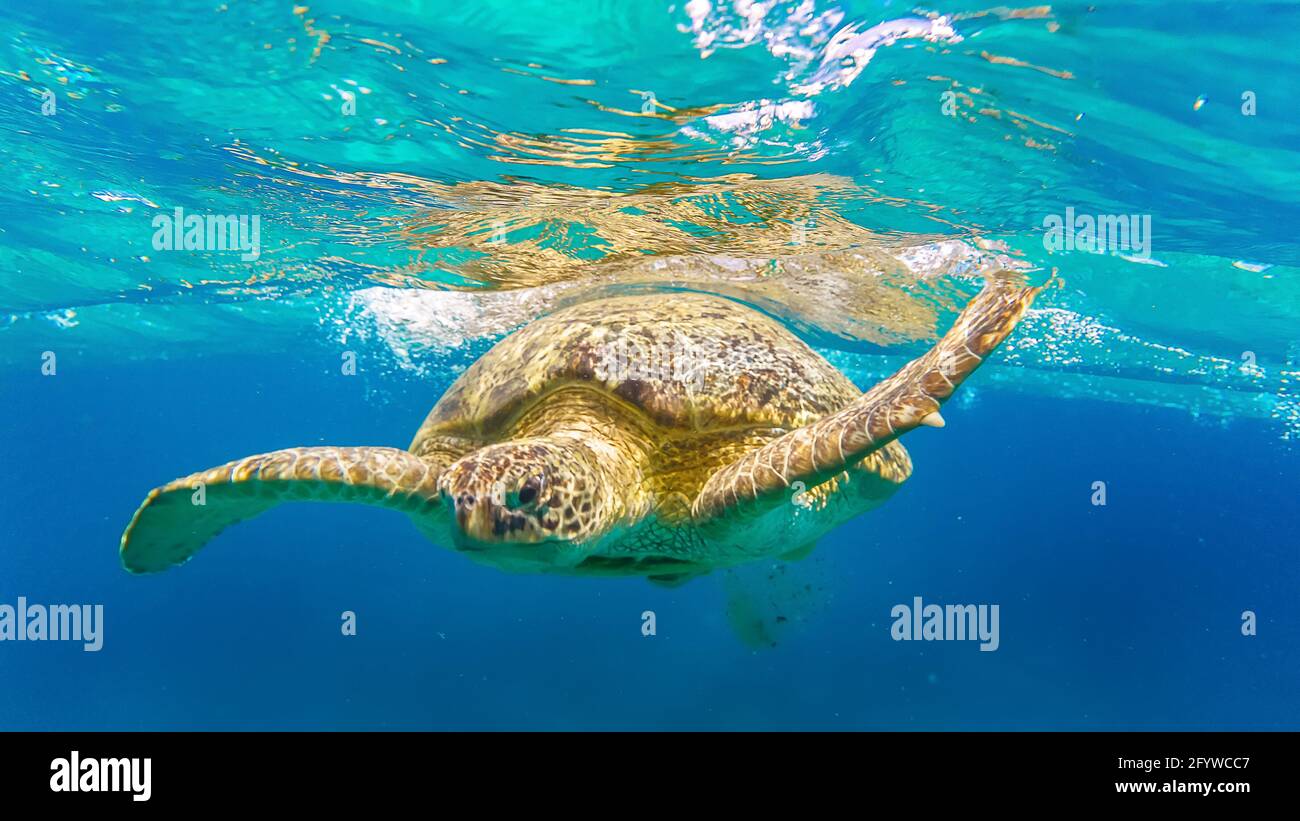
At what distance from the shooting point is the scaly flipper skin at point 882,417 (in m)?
3.56

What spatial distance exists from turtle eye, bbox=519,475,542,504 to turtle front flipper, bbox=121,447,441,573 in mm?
823

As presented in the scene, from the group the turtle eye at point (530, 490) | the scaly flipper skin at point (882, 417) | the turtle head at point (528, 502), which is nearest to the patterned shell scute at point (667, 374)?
the scaly flipper skin at point (882, 417)

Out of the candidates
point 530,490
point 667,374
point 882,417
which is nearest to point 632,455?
point 667,374

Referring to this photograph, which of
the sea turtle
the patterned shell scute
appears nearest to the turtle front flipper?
the sea turtle

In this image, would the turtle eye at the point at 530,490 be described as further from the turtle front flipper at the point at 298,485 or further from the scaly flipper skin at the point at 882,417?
the scaly flipper skin at the point at 882,417

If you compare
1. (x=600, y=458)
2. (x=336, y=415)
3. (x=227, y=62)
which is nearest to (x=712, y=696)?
(x=600, y=458)

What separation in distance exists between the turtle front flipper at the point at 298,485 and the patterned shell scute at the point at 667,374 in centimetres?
188

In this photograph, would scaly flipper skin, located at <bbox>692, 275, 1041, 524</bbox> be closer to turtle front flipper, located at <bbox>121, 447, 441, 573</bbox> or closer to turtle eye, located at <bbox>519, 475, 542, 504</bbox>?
turtle eye, located at <bbox>519, 475, 542, 504</bbox>

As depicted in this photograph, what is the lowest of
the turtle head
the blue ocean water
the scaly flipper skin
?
the turtle head

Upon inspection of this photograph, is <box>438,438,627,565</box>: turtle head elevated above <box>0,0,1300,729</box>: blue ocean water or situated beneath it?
situated beneath

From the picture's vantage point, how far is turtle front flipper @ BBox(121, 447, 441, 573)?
388cm

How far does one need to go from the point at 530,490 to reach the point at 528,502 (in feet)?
0.21

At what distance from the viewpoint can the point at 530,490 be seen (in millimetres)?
3564

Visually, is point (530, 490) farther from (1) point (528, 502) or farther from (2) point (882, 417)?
(2) point (882, 417)
